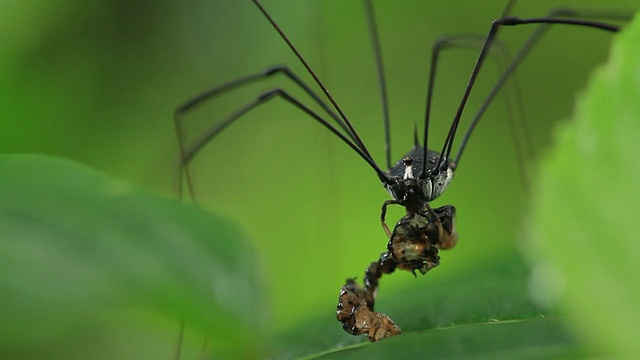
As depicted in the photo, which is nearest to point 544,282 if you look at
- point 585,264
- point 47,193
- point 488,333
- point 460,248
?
point 585,264

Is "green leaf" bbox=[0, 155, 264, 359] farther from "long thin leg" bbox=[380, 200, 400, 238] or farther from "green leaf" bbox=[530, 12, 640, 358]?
"long thin leg" bbox=[380, 200, 400, 238]

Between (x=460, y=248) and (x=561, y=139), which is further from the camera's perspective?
(x=460, y=248)

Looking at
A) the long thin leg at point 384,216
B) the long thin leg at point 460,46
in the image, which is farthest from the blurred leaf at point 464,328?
the long thin leg at point 460,46

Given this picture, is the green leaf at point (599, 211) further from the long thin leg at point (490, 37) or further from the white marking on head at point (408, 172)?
the white marking on head at point (408, 172)

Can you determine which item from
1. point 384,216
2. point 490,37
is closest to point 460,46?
point 490,37

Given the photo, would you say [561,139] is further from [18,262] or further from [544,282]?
[18,262]

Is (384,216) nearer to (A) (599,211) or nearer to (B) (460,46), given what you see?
(B) (460,46)
